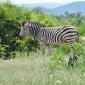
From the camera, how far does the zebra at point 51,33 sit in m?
13.8

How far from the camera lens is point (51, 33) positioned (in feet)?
46.7

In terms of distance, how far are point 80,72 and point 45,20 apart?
1175 cm

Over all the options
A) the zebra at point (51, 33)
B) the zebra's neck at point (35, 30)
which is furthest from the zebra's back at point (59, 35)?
the zebra's neck at point (35, 30)

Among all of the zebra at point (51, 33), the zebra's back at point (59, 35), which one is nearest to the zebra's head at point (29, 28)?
the zebra at point (51, 33)

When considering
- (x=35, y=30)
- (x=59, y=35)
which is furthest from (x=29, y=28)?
(x=59, y=35)

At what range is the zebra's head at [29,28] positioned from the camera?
47.5ft

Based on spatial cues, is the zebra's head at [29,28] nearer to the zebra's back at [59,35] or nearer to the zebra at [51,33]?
the zebra at [51,33]

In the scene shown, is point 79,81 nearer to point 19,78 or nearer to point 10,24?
point 19,78

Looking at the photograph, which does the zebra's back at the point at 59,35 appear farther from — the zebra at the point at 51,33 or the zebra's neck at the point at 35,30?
the zebra's neck at the point at 35,30

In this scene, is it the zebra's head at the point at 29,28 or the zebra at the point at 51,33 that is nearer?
the zebra at the point at 51,33

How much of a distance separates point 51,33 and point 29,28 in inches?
37.3

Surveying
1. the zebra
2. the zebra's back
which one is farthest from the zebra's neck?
the zebra's back

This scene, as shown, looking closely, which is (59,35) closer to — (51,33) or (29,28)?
(51,33)

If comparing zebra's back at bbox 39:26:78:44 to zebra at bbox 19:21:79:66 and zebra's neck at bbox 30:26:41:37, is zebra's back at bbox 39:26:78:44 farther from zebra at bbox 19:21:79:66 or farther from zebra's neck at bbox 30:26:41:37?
zebra's neck at bbox 30:26:41:37
